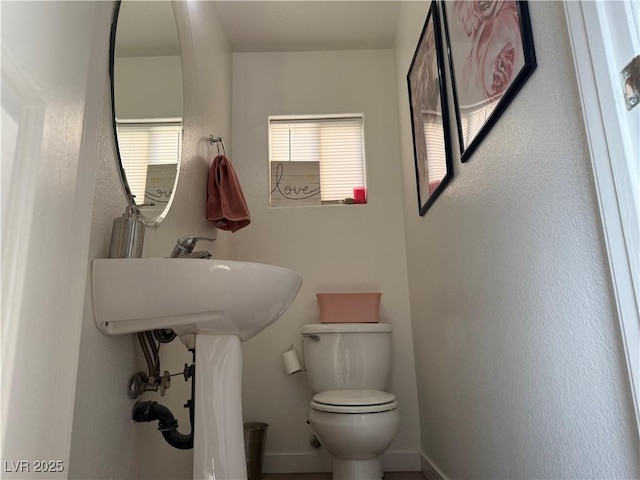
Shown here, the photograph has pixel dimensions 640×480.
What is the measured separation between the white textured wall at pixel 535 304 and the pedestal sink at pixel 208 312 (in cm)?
59

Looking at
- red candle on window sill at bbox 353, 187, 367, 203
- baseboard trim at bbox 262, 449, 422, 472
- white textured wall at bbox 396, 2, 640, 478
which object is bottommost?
baseboard trim at bbox 262, 449, 422, 472

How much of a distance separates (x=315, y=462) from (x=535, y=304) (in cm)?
161

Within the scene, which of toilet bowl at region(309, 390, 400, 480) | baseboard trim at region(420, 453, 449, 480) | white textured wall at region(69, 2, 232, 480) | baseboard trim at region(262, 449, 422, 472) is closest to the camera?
white textured wall at region(69, 2, 232, 480)

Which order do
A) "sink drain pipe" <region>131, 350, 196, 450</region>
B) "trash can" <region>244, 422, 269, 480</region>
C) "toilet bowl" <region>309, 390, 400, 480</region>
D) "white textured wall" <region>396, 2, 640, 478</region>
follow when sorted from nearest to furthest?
"white textured wall" <region>396, 2, 640, 478</region>, "sink drain pipe" <region>131, 350, 196, 450</region>, "toilet bowl" <region>309, 390, 400, 480</region>, "trash can" <region>244, 422, 269, 480</region>

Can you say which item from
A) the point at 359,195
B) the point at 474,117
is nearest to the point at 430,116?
the point at 474,117

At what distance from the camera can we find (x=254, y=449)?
6.54ft

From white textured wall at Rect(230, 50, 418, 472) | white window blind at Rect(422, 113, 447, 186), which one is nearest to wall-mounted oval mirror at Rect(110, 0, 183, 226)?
white textured wall at Rect(230, 50, 418, 472)

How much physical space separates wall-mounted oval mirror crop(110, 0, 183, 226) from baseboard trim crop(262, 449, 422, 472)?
1.41 m

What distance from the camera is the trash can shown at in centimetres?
197

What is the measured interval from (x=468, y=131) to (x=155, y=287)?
106 centimetres

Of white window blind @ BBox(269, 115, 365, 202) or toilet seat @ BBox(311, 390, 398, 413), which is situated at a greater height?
white window blind @ BBox(269, 115, 365, 202)

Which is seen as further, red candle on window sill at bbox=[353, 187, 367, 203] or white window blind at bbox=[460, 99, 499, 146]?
red candle on window sill at bbox=[353, 187, 367, 203]

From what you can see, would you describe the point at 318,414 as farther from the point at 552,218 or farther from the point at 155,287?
the point at 552,218

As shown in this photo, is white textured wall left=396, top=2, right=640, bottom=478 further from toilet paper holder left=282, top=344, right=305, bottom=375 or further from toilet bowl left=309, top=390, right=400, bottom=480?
toilet paper holder left=282, top=344, right=305, bottom=375
